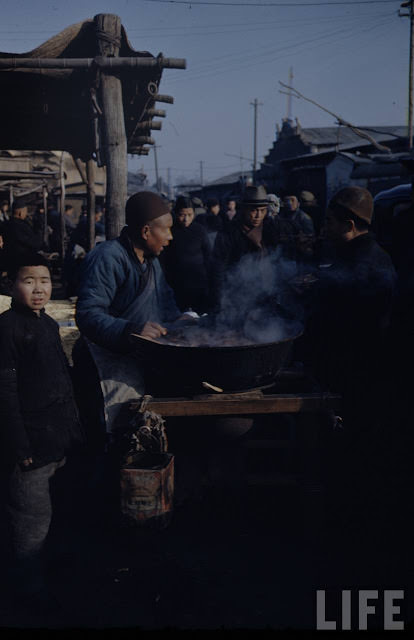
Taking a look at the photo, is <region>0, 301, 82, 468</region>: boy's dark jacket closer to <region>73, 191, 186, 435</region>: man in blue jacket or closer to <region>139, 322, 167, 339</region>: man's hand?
<region>73, 191, 186, 435</region>: man in blue jacket

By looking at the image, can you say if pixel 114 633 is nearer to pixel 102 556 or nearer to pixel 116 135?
pixel 102 556

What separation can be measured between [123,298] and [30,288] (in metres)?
0.82

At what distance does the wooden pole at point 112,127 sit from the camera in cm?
571

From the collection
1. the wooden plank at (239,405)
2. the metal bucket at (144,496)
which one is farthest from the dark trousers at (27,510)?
the wooden plank at (239,405)

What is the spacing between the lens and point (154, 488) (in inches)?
108

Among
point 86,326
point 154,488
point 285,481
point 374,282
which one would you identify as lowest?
point 285,481

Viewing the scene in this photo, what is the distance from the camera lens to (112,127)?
609cm

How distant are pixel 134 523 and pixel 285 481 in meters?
1.14

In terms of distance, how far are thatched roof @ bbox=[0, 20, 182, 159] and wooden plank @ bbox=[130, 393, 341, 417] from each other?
4.25m

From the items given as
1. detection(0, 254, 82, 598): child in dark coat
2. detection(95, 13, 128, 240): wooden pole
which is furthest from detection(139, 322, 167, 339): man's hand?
detection(95, 13, 128, 240): wooden pole

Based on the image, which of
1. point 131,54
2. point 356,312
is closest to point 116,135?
point 131,54

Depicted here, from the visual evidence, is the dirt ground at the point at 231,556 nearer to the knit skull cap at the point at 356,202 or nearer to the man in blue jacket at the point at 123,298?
the man in blue jacket at the point at 123,298

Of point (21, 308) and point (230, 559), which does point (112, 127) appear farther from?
point (230, 559)

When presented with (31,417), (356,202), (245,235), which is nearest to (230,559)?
(31,417)
